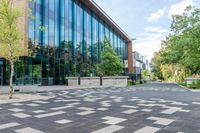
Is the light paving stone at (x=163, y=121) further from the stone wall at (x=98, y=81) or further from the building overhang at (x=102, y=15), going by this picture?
the building overhang at (x=102, y=15)

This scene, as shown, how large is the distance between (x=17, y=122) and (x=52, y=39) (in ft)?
77.9

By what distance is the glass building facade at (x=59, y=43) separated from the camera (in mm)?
27219

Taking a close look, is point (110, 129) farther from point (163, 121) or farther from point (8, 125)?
point (8, 125)

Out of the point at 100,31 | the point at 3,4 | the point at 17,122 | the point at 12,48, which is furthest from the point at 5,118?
the point at 100,31

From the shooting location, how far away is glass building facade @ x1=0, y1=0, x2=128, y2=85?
89.3 feet

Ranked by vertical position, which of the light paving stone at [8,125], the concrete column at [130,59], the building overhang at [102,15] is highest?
the building overhang at [102,15]

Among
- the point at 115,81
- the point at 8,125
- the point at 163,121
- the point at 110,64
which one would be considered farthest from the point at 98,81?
the point at 8,125

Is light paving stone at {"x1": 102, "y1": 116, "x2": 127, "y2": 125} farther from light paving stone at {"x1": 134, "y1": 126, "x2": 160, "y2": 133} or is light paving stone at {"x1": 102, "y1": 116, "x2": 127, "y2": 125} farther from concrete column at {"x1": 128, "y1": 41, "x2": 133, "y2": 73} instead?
concrete column at {"x1": 128, "y1": 41, "x2": 133, "y2": 73}

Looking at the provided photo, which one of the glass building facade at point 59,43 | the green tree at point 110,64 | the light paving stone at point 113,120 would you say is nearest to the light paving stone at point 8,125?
the light paving stone at point 113,120

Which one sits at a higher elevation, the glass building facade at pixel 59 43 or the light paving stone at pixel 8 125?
the glass building facade at pixel 59 43

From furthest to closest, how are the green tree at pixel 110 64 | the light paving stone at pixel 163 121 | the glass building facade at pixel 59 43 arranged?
the green tree at pixel 110 64
the glass building facade at pixel 59 43
the light paving stone at pixel 163 121

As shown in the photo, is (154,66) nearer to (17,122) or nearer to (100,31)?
(100,31)

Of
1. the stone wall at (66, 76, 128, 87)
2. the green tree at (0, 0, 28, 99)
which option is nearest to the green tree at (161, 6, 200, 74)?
the stone wall at (66, 76, 128, 87)

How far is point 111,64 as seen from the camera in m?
35.7
